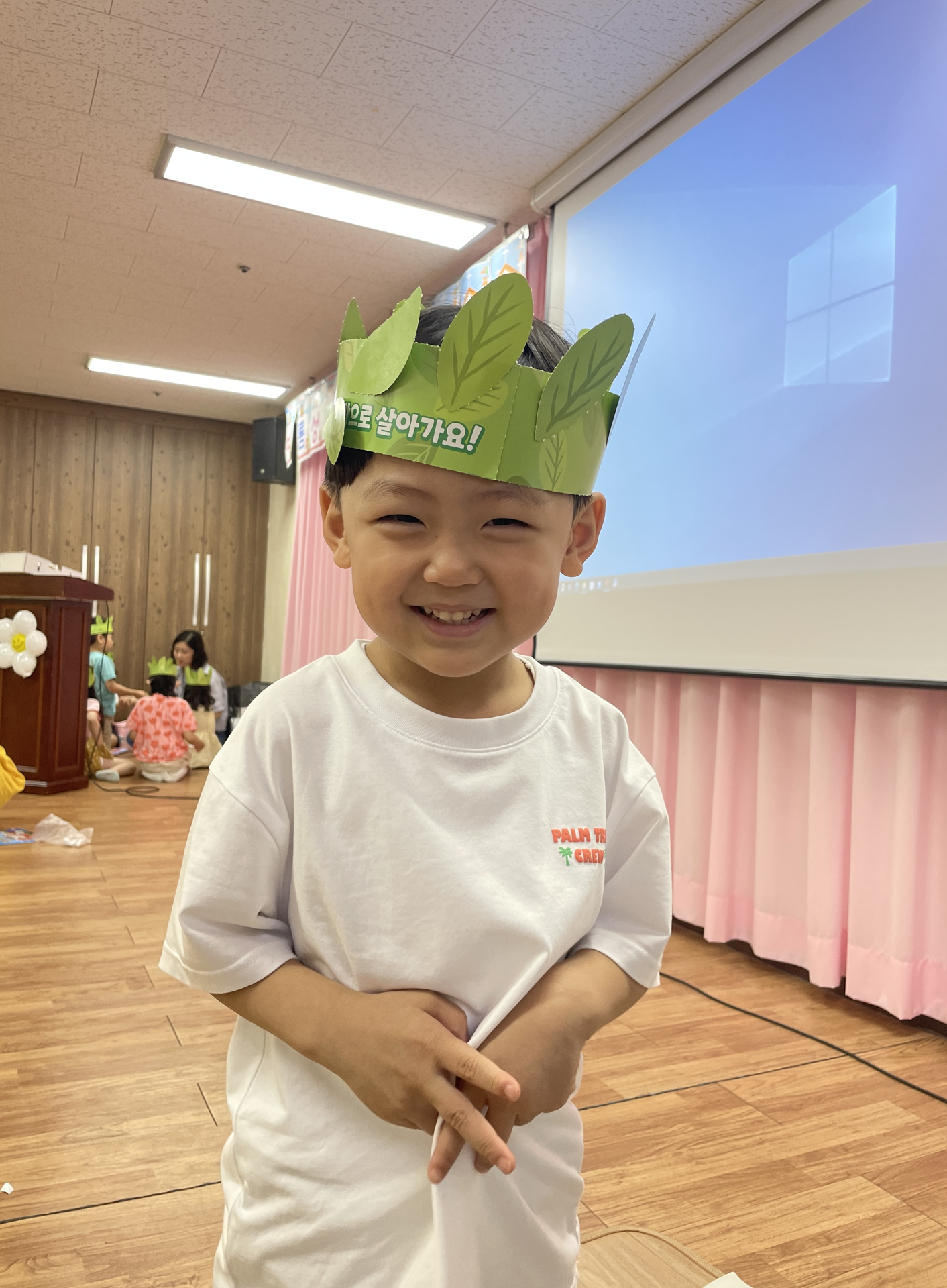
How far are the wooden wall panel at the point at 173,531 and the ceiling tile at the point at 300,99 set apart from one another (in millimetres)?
4593

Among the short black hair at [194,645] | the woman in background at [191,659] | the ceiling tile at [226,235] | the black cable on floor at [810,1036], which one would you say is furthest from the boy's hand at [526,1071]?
the short black hair at [194,645]

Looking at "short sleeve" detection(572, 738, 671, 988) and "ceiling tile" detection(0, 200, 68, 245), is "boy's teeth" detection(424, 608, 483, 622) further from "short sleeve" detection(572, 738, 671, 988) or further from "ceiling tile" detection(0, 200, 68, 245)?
"ceiling tile" detection(0, 200, 68, 245)

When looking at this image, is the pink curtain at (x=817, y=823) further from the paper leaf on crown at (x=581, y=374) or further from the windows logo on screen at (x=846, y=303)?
the paper leaf on crown at (x=581, y=374)

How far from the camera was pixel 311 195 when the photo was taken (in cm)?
367

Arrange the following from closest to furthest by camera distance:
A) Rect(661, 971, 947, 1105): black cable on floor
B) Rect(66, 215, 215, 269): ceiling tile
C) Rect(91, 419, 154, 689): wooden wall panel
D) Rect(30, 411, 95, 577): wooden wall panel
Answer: Rect(661, 971, 947, 1105): black cable on floor
Rect(66, 215, 215, 269): ceiling tile
Rect(30, 411, 95, 577): wooden wall panel
Rect(91, 419, 154, 689): wooden wall panel

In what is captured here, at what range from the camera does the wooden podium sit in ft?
14.6

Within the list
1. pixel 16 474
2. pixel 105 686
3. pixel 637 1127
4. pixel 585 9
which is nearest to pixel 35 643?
pixel 105 686

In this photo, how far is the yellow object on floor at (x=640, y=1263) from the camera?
1.11 meters

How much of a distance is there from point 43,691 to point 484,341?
14.3 ft

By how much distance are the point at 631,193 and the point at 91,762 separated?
13.2ft

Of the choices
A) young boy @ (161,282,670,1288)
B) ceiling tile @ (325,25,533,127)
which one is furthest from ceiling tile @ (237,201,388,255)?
young boy @ (161,282,670,1288)

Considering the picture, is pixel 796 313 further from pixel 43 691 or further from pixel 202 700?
pixel 202 700

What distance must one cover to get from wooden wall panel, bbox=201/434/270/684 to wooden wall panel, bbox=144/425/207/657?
0.10 m

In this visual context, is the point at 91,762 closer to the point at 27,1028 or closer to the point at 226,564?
the point at 226,564
